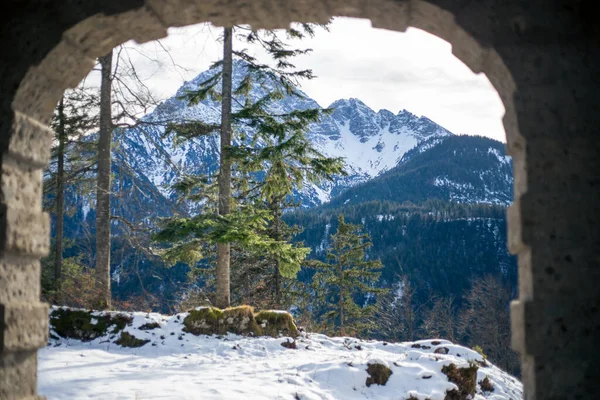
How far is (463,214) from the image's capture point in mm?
104125

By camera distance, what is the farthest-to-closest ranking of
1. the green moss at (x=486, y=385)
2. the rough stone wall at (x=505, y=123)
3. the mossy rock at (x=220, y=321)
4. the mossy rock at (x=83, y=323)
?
the mossy rock at (x=220, y=321), the mossy rock at (x=83, y=323), the green moss at (x=486, y=385), the rough stone wall at (x=505, y=123)

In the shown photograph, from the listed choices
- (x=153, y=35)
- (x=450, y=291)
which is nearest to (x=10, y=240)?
(x=153, y=35)

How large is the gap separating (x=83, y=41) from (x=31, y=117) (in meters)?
0.59

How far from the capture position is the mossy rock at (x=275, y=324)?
393 inches

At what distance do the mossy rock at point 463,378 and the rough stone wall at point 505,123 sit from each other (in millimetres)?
4855

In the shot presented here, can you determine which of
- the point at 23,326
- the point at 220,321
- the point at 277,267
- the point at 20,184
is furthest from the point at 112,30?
the point at 277,267

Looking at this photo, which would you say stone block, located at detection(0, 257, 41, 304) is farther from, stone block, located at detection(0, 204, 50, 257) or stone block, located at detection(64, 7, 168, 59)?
stone block, located at detection(64, 7, 168, 59)

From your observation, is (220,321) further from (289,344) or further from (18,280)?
(18,280)

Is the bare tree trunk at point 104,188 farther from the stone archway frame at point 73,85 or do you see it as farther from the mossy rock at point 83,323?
the stone archway frame at point 73,85

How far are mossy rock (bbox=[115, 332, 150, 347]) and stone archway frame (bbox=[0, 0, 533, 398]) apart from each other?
592 centimetres

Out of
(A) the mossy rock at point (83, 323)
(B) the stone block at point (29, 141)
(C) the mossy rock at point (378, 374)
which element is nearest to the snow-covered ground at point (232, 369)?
(C) the mossy rock at point (378, 374)

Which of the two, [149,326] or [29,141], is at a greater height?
[29,141]

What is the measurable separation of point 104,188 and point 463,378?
28.7ft

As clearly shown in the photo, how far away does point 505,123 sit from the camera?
2701mm
